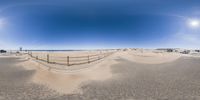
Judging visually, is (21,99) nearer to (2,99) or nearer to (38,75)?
(2,99)

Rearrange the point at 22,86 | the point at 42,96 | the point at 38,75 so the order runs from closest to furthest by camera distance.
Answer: the point at 42,96 < the point at 22,86 < the point at 38,75

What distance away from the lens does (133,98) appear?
7.48 meters

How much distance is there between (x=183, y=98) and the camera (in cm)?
732

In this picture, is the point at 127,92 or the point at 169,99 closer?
the point at 169,99

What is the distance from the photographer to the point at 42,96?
25.6ft

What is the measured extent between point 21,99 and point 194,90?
33.3ft

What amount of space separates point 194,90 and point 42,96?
30.2 feet

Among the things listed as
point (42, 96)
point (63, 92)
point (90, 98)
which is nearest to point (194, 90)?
point (90, 98)

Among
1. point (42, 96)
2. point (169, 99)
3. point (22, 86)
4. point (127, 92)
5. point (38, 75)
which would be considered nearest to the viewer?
point (169, 99)

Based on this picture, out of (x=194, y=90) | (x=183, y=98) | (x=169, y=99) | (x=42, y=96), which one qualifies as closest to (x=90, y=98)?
(x=42, y=96)

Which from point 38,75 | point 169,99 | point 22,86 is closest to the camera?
point 169,99

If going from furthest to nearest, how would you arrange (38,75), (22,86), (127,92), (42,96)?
1. (38,75)
2. (22,86)
3. (127,92)
4. (42,96)

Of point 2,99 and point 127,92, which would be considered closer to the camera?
point 2,99

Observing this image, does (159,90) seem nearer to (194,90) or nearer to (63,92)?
(194,90)
